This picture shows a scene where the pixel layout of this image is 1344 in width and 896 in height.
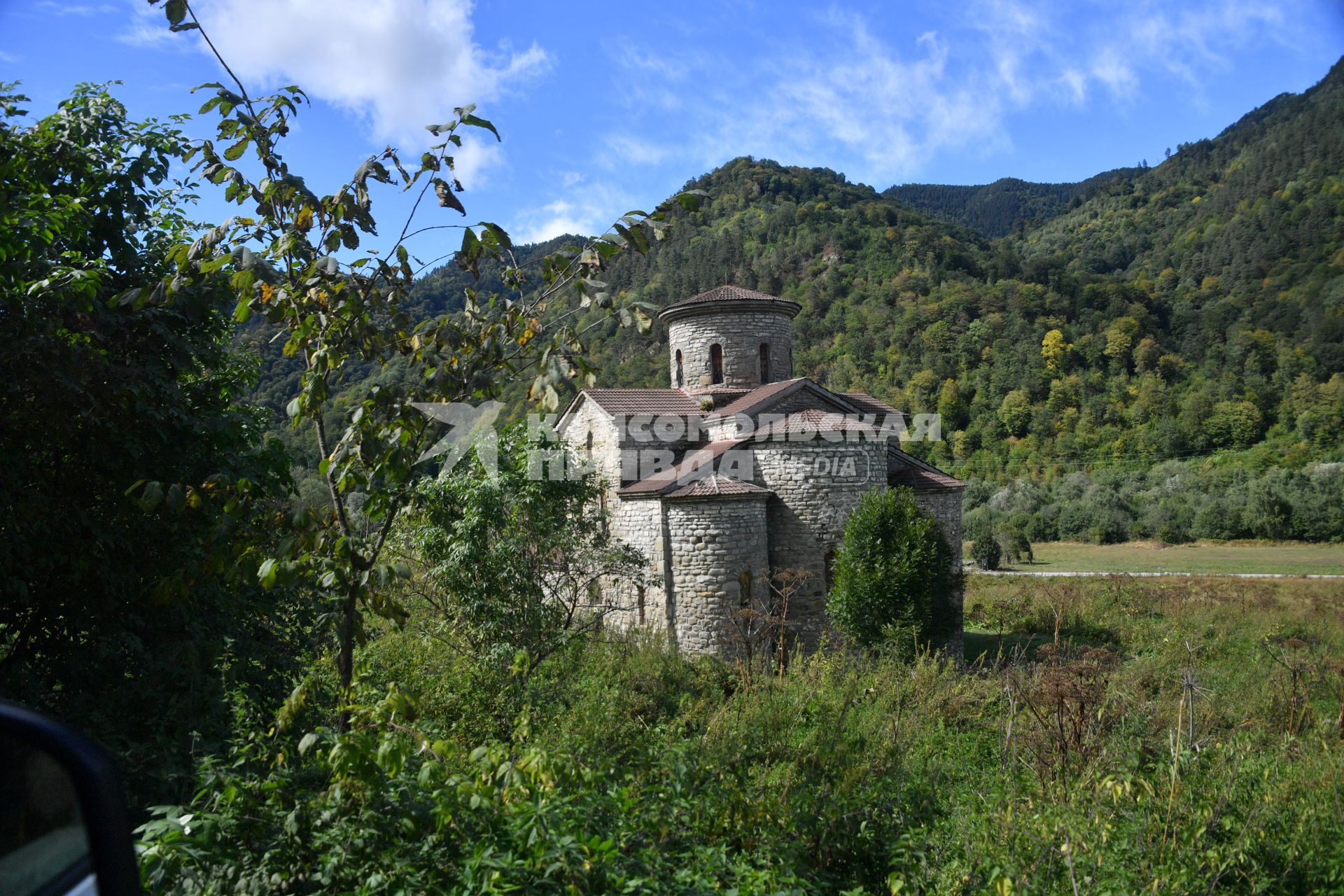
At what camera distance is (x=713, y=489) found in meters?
13.2

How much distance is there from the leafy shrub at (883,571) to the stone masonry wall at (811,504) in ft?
1.36

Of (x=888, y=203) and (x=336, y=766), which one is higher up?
(x=888, y=203)

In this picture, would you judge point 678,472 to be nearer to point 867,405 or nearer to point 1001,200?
point 867,405

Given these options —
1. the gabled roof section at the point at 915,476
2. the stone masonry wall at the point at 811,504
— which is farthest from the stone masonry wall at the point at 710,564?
the gabled roof section at the point at 915,476

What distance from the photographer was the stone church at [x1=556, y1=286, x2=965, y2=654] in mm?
13312

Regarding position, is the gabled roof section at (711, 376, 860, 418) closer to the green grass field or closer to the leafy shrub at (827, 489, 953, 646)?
the leafy shrub at (827, 489, 953, 646)

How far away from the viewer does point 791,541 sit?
14.1 meters

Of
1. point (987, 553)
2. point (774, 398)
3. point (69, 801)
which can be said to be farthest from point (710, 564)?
point (987, 553)

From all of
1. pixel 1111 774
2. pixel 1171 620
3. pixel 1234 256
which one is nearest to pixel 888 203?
pixel 1234 256

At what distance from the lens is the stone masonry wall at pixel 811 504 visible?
45.8 ft

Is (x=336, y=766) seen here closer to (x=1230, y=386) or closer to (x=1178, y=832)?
(x=1178, y=832)

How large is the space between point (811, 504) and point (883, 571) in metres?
1.73

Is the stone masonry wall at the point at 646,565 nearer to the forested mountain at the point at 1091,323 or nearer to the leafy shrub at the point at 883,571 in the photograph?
the leafy shrub at the point at 883,571

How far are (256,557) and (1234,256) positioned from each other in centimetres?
7047
